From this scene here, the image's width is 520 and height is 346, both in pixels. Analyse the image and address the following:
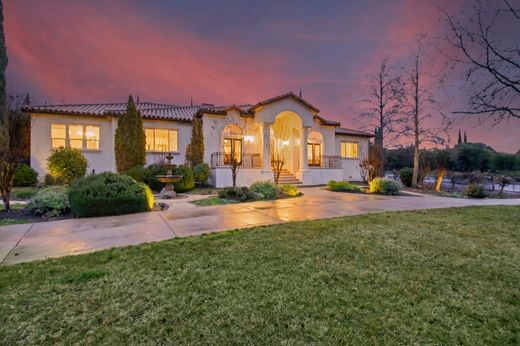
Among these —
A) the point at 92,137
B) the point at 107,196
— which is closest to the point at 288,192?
the point at 107,196

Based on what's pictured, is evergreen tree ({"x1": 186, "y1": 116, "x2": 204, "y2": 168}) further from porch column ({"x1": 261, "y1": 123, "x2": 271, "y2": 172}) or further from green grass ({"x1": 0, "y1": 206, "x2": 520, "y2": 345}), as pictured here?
green grass ({"x1": 0, "y1": 206, "x2": 520, "y2": 345})

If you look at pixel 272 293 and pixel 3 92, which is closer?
pixel 272 293

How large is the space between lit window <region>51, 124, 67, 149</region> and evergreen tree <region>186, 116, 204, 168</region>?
7.44 meters

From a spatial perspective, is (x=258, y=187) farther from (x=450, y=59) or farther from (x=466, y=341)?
(x=466, y=341)

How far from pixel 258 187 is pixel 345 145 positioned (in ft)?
45.6

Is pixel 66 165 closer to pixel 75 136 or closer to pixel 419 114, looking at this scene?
pixel 75 136

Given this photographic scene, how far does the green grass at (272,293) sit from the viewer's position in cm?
200

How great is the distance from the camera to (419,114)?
18.3 m

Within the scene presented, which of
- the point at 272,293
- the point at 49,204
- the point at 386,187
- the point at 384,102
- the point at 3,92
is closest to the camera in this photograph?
the point at 272,293

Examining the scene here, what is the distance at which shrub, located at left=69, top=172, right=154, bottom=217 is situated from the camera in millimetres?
6699

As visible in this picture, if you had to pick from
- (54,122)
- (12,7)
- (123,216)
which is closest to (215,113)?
(54,122)

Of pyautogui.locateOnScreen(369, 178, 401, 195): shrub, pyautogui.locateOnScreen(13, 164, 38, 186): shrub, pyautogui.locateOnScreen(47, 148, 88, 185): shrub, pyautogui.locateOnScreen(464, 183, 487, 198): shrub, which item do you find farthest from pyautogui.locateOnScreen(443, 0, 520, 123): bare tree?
pyautogui.locateOnScreen(13, 164, 38, 186): shrub

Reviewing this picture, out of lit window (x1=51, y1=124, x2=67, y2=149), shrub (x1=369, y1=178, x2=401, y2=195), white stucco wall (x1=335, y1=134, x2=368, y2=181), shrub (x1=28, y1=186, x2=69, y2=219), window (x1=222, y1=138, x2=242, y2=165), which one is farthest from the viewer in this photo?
white stucco wall (x1=335, y1=134, x2=368, y2=181)

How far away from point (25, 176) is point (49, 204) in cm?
917
